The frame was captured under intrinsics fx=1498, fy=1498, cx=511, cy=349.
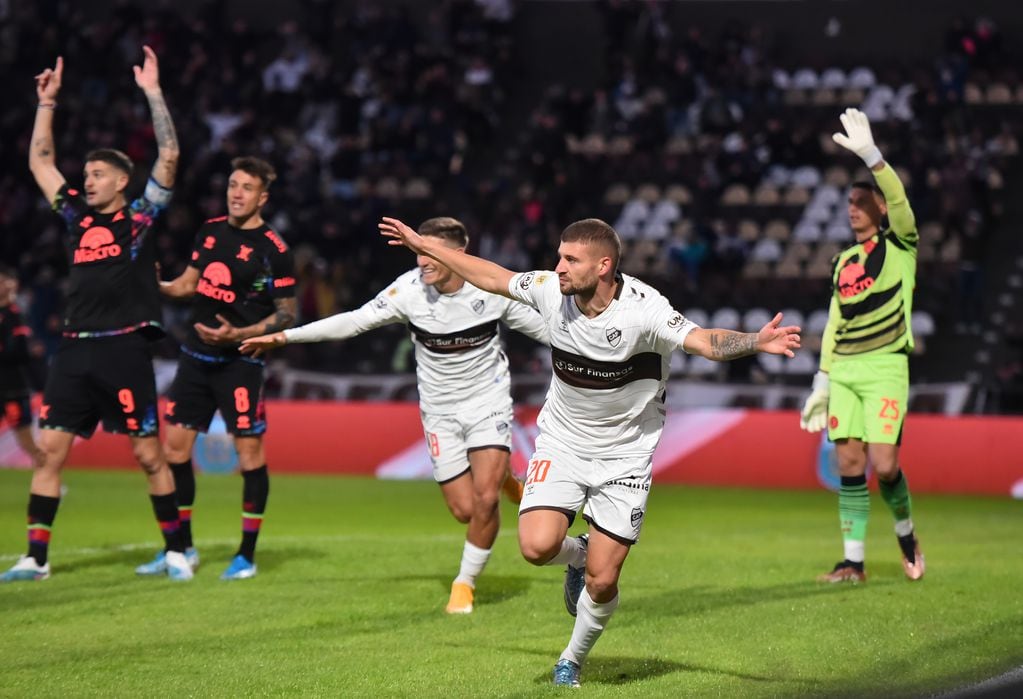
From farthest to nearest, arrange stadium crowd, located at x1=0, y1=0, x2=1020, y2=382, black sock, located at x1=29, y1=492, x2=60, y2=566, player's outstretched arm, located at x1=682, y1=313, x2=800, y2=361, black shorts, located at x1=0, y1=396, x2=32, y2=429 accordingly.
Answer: stadium crowd, located at x1=0, y1=0, x2=1020, y2=382 < black shorts, located at x1=0, y1=396, x2=32, y2=429 < black sock, located at x1=29, y1=492, x2=60, y2=566 < player's outstretched arm, located at x1=682, y1=313, x2=800, y2=361

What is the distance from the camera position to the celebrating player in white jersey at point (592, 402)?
24.3 ft

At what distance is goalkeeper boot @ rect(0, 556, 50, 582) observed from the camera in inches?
406

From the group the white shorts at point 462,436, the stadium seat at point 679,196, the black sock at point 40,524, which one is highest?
the stadium seat at point 679,196

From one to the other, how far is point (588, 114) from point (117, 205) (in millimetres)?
18218

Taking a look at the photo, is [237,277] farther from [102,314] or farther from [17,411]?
[17,411]

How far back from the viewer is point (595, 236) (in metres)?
7.44

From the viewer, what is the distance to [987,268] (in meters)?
25.7

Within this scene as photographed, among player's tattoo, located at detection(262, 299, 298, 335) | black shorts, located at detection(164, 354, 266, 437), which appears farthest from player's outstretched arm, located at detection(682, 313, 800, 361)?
black shorts, located at detection(164, 354, 266, 437)

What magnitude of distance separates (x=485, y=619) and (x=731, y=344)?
10.3 ft

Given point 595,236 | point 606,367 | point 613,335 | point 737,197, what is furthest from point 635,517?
point 737,197

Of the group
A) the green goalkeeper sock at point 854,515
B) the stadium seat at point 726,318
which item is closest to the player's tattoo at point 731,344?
the green goalkeeper sock at point 854,515

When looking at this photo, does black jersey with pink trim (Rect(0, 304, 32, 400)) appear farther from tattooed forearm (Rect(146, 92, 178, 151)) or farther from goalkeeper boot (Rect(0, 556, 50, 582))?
tattooed forearm (Rect(146, 92, 178, 151))

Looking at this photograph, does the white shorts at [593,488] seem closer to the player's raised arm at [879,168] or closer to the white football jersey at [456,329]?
the white football jersey at [456,329]

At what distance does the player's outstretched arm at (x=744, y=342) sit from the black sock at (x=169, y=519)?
486 cm
